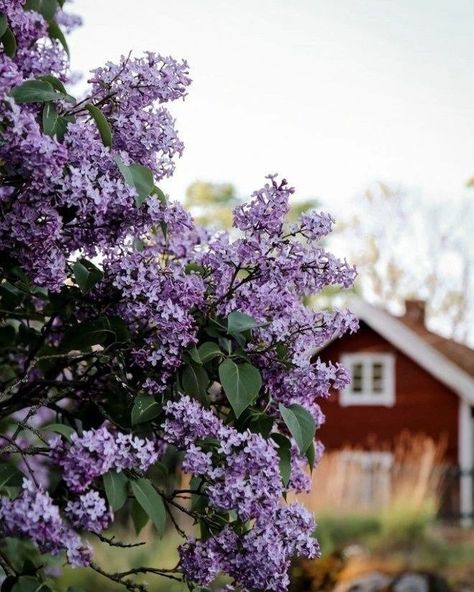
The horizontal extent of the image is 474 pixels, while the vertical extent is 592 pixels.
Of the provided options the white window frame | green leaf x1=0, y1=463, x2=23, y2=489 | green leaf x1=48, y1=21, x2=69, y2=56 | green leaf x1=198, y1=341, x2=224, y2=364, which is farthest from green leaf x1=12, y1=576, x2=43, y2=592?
the white window frame

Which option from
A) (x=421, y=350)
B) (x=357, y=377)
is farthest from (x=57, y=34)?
(x=357, y=377)

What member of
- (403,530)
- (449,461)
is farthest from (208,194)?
(403,530)

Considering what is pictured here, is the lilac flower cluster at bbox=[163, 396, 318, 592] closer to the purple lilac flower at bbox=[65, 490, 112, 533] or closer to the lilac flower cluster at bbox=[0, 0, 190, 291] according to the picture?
the purple lilac flower at bbox=[65, 490, 112, 533]

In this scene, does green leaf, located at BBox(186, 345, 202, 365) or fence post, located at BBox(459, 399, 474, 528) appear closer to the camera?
green leaf, located at BBox(186, 345, 202, 365)

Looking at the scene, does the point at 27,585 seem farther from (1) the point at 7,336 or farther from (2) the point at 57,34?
(2) the point at 57,34

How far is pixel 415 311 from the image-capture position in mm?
23875

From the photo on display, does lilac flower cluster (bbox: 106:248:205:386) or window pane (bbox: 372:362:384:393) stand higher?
window pane (bbox: 372:362:384:393)

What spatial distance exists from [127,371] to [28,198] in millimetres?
542

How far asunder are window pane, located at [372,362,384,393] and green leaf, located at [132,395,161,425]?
1931 cm

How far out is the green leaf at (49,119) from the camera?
2289 mm

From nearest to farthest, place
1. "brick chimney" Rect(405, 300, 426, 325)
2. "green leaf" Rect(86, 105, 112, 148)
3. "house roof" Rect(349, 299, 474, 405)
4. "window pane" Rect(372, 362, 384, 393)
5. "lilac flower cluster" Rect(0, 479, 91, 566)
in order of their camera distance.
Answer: "lilac flower cluster" Rect(0, 479, 91, 566) < "green leaf" Rect(86, 105, 112, 148) < "house roof" Rect(349, 299, 474, 405) < "window pane" Rect(372, 362, 384, 393) < "brick chimney" Rect(405, 300, 426, 325)

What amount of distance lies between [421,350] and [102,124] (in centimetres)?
1898

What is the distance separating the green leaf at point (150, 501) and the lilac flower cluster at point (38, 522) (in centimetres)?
20

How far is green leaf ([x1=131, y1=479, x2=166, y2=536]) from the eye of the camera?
7.63 ft
